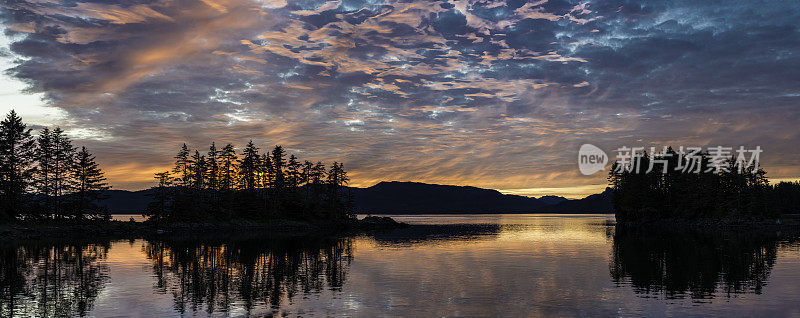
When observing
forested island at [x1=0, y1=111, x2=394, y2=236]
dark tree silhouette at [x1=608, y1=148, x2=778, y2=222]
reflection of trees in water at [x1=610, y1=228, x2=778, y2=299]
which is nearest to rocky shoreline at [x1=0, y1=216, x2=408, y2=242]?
forested island at [x1=0, y1=111, x2=394, y2=236]

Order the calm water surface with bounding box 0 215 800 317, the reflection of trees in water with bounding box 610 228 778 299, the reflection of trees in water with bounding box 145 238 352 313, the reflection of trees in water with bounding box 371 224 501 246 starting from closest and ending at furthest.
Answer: the calm water surface with bounding box 0 215 800 317 < the reflection of trees in water with bounding box 145 238 352 313 < the reflection of trees in water with bounding box 610 228 778 299 < the reflection of trees in water with bounding box 371 224 501 246

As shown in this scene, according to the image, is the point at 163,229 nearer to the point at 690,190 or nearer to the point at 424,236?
the point at 424,236

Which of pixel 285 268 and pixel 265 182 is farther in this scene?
pixel 265 182

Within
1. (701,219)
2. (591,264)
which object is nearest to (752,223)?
(701,219)

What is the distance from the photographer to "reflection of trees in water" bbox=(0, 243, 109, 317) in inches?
932

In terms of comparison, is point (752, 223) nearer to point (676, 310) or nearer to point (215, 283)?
point (676, 310)

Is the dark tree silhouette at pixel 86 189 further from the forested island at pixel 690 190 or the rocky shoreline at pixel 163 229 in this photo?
the forested island at pixel 690 190

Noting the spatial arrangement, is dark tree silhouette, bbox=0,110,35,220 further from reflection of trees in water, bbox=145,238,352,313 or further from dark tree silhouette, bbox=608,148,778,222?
dark tree silhouette, bbox=608,148,778,222

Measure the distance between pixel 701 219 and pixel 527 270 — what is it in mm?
→ 99561

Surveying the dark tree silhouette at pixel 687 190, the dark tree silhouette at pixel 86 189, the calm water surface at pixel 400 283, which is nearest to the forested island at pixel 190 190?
the dark tree silhouette at pixel 86 189

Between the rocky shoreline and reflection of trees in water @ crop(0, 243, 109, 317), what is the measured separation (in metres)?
23.7

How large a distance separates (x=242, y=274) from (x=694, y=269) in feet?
113

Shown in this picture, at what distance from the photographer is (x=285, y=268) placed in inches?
1582

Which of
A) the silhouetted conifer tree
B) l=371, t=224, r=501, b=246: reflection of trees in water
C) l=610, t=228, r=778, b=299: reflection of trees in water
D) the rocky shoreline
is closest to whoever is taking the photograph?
l=610, t=228, r=778, b=299: reflection of trees in water
